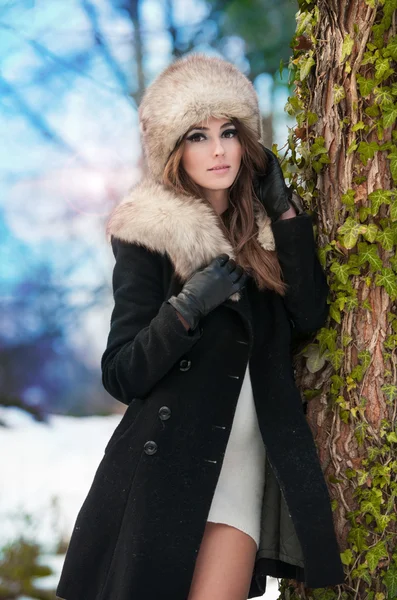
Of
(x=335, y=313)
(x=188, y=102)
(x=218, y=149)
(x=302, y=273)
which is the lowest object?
(x=335, y=313)

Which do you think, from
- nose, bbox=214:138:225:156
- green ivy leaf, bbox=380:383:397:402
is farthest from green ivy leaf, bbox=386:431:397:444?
nose, bbox=214:138:225:156

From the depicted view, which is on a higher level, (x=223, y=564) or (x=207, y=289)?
(x=207, y=289)

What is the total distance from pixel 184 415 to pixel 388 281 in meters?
0.77

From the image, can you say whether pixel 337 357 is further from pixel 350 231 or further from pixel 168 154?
pixel 168 154

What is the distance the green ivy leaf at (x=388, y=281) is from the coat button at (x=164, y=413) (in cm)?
77

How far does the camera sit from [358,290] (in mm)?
2275

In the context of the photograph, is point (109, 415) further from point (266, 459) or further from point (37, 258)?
point (266, 459)

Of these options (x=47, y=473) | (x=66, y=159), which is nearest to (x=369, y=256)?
(x=66, y=159)

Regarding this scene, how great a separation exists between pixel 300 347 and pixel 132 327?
60 centimetres

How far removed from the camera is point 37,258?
4.80 metres

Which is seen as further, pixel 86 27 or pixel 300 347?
pixel 86 27

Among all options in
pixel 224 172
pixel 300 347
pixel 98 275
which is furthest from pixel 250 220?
pixel 98 275

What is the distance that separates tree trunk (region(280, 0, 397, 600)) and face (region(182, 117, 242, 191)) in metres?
0.29

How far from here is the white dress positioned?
2.20m
